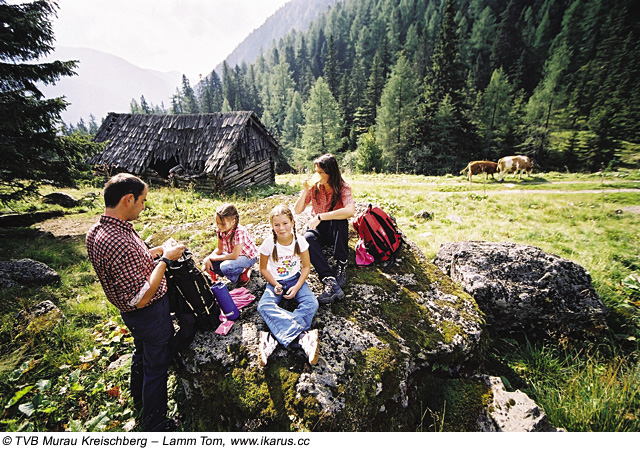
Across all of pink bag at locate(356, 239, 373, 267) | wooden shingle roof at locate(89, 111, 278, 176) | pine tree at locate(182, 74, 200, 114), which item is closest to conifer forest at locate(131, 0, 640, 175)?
wooden shingle roof at locate(89, 111, 278, 176)

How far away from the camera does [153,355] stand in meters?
2.33

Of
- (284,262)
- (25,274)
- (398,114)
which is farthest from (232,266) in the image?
(398,114)

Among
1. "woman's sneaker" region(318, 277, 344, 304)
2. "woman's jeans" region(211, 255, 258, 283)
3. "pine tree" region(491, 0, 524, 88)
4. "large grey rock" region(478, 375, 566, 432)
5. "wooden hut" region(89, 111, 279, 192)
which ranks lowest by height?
"large grey rock" region(478, 375, 566, 432)

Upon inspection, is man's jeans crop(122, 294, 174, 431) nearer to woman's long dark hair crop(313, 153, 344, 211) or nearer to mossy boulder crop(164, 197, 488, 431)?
mossy boulder crop(164, 197, 488, 431)

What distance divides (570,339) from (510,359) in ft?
3.92

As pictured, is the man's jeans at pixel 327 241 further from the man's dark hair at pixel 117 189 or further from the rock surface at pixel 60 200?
the rock surface at pixel 60 200

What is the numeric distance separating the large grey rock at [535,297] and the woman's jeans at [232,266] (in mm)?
3481

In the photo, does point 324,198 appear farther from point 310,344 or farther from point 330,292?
point 310,344

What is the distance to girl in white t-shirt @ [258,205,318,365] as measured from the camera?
2613 millimetres

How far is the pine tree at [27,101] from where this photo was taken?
6.74 meters

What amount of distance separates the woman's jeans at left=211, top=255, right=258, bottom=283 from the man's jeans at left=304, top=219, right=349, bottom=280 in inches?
39.5

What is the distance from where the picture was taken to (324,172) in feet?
11.9

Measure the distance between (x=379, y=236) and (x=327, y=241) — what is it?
868mm

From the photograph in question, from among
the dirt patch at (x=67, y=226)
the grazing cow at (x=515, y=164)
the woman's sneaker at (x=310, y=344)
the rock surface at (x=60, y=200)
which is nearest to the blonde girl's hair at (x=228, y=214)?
the woman's sneaker at (x=310, y=344)
